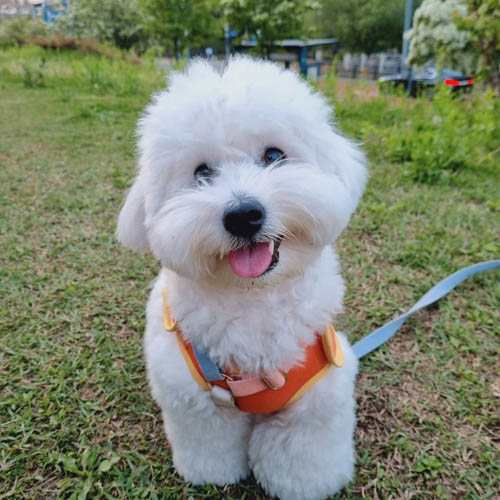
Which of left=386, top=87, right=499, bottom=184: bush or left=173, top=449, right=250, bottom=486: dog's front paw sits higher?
left=386, top=87, right=499, bottom=184: bush

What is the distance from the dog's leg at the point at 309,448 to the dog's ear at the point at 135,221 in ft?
2.65

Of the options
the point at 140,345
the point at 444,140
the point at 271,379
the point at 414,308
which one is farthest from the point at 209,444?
the point at 444,140

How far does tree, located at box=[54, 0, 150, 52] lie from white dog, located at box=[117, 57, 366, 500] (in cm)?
2152

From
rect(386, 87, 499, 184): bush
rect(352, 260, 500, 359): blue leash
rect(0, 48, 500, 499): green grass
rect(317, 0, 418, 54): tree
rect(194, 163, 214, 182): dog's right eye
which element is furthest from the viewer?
rect(317, 0, 418, 54): tree

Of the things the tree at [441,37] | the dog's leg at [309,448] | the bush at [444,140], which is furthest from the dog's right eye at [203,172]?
the tree at [441,37]

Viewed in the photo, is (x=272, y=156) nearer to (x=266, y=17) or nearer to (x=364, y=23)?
(x=266, y=17)

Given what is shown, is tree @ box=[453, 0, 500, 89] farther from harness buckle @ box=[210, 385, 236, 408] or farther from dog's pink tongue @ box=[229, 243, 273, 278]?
harness buckle @ box=[210, 385, 236, 408]

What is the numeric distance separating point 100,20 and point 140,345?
2244 centimetres

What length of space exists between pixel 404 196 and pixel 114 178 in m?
2.74

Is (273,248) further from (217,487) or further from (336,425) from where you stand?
(217,487)

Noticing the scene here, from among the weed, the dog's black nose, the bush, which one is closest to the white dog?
the dog's black nose

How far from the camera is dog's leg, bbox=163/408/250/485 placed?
156 centimetres

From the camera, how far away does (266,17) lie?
9.42 metres

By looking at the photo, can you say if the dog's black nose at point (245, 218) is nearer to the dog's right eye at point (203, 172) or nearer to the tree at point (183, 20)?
the dog's right eye at point (203, 172)
